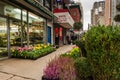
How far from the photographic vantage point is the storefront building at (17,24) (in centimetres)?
1275

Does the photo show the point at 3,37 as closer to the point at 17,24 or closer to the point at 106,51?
the point at 17,24

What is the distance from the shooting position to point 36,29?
2008 centimetres

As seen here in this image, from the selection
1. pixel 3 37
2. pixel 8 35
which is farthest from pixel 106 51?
pixel 8 35

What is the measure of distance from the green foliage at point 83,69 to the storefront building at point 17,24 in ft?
24.0

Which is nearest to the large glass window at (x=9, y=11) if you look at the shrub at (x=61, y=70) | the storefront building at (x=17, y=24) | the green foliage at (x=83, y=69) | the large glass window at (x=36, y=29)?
the storefront building at (x=17, y=24)

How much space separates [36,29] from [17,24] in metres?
5.34

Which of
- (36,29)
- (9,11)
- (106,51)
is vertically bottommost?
(106,51)

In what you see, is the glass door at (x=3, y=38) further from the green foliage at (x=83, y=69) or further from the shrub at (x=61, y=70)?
the green foliage at (x=83, y=69)

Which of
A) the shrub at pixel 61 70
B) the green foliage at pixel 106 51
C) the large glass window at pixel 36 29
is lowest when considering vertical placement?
the shrub at pixel 61 70

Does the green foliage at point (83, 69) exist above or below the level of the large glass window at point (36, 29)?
below

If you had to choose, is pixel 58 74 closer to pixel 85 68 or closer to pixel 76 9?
pixel 85 68

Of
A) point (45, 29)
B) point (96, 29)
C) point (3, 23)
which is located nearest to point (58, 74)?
point (96, 29)

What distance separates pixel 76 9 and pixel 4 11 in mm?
74298

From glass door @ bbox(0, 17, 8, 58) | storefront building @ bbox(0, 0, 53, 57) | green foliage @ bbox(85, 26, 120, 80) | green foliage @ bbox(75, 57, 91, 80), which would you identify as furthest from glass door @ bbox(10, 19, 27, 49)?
green foliage @ bbox(85, 26, 120, 80)
